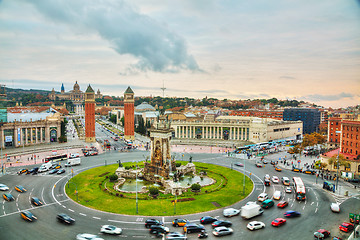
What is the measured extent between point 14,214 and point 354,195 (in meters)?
51.3

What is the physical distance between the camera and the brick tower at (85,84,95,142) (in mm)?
100312

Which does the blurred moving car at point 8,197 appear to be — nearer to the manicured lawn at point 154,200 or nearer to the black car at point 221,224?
the manicured lawn at point 154,200

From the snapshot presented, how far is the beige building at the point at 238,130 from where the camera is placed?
101875 mm

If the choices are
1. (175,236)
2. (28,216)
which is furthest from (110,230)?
(28,216)

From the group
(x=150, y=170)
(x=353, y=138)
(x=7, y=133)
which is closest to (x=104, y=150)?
(x=7, y=133)

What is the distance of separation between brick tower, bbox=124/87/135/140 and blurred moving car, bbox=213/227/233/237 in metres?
85.4

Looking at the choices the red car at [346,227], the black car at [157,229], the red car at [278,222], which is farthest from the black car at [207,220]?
the red car at [346,227]

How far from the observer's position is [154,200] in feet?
126

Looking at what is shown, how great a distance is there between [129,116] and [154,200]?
249 feet

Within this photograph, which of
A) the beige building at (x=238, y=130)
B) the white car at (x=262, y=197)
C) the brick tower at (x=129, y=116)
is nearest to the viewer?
the white car at (x=262, y=197)

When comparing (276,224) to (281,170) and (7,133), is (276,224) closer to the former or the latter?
(281,170)

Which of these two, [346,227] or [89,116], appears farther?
[89,116]

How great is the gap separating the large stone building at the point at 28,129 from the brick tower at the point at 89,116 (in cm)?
1106

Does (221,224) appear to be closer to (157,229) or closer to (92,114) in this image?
(157,229)
